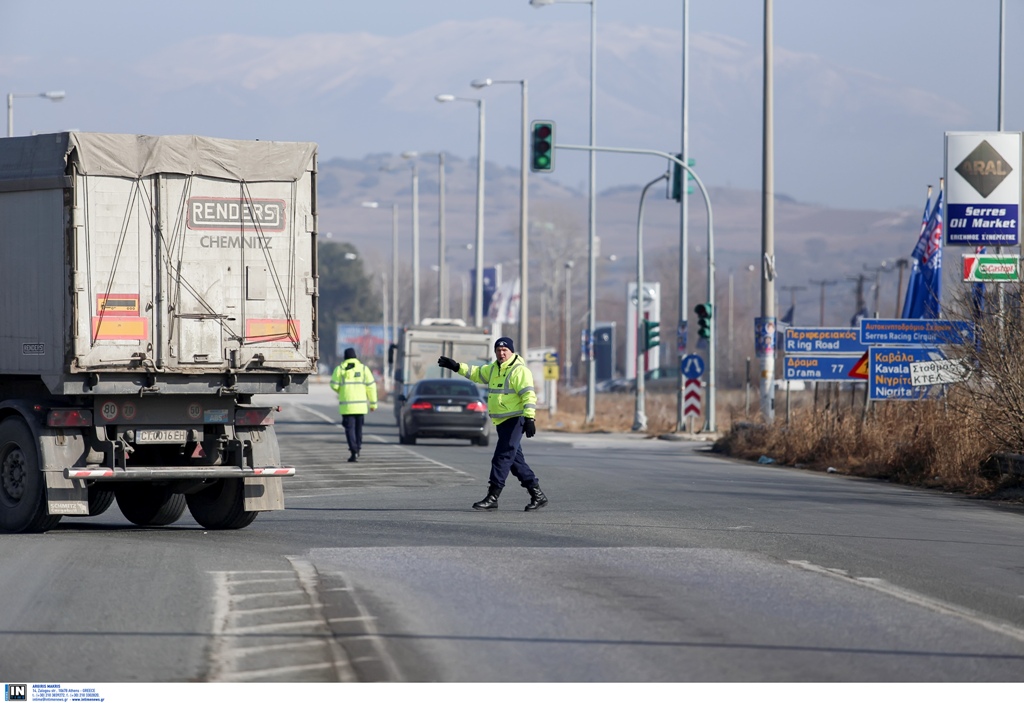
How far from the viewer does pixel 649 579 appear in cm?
1035

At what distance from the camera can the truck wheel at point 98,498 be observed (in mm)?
14312

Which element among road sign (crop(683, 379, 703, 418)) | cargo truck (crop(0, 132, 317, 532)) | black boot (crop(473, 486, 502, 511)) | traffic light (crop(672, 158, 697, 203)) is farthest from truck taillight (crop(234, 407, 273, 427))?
road sign (crop(683, 379, 703, 418))

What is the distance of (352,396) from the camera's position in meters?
25.0

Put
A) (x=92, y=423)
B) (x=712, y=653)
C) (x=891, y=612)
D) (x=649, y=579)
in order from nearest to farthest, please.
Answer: (x=712, y=653) → (x=891, y=612) → (x=649, y=579) → (x=92, y=423)

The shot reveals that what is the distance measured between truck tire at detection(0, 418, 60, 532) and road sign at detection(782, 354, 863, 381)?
16.8 meters

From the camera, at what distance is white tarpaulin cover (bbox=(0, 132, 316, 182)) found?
516 inches

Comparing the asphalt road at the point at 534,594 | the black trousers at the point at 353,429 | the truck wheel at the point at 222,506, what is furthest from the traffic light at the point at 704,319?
the truck wheel at the point at 222,506

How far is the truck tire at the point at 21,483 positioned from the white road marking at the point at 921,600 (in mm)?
6649

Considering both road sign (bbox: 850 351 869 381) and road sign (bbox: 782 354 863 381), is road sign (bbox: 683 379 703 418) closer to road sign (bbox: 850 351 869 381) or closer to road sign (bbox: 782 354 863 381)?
road sign (bbox: 782 354 863 381)

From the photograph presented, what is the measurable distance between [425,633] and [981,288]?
585 inches

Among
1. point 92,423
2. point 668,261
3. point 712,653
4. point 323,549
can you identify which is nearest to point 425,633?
point 712,653

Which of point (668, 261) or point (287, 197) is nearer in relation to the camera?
point (287, 197)

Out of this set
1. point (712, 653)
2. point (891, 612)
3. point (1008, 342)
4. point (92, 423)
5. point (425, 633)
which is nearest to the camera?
point (712, 653)

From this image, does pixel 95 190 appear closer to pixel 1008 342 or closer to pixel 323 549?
pixel 323 549
